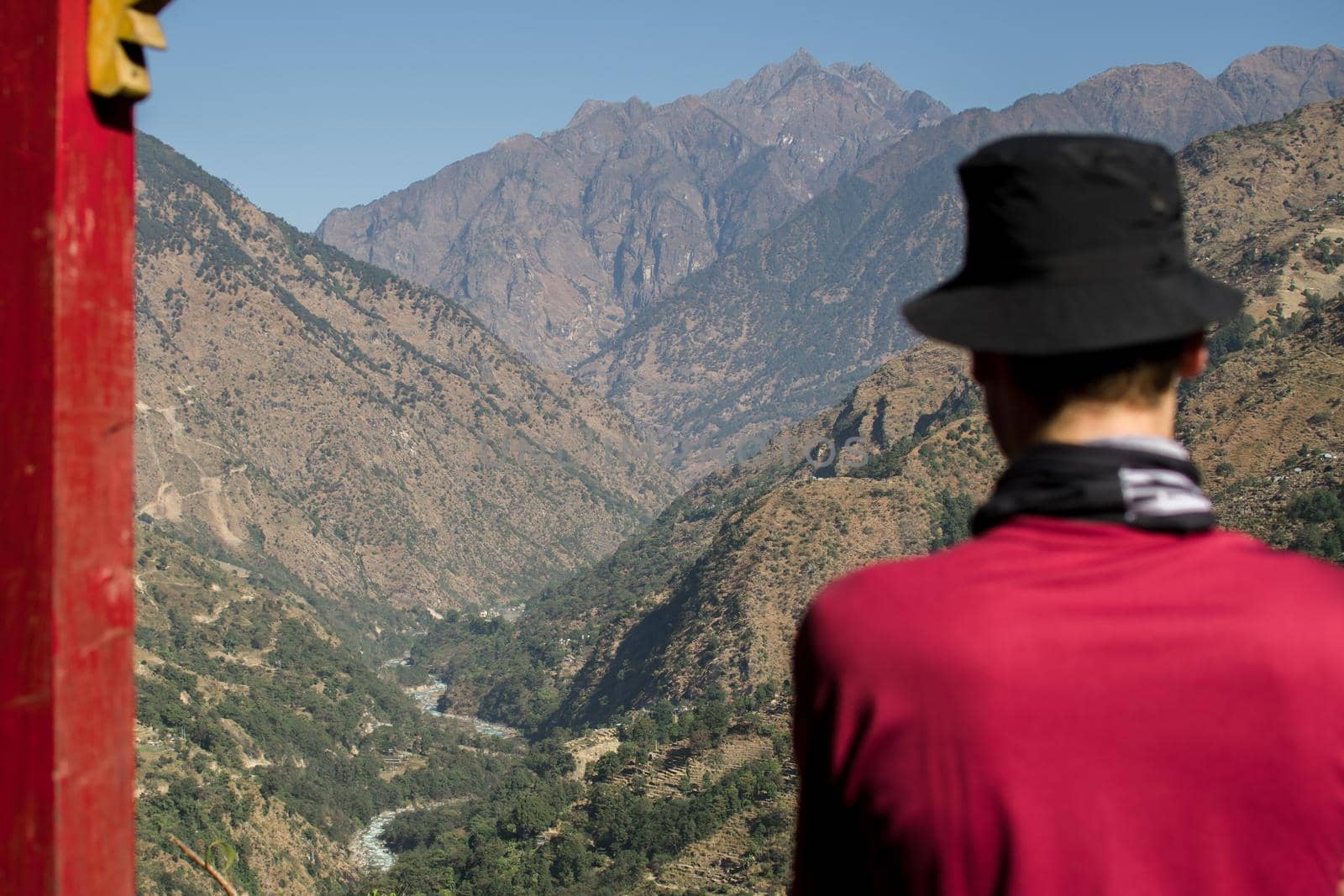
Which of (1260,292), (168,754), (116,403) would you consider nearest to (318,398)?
(168,754)

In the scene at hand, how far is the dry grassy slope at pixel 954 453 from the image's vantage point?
2212 inches

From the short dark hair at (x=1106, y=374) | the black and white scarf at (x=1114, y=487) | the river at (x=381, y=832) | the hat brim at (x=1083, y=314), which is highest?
the hat brim at (x=1083, y=314)

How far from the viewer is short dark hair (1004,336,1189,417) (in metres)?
2.33

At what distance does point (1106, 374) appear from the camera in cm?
234

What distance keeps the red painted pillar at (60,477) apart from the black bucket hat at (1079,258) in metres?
A: 1.58

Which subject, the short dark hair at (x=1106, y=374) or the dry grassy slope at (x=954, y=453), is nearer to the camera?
the short dark hair at (x=1106, y=374)

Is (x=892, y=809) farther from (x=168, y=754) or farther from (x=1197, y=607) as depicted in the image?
(x=168, y=754)

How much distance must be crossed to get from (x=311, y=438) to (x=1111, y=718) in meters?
159

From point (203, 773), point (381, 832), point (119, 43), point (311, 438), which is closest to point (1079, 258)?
point (119, 43)

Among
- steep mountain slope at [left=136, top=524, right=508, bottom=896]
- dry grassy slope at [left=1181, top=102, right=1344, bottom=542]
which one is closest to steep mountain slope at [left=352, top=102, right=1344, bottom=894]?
dry grassy slope at [left=1181, top=102, right=1344, bottom=542]

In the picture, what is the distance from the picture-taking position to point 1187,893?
2.13 m

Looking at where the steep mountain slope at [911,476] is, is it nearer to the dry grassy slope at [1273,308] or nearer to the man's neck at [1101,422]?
the dry grassy slope at [1273,308]

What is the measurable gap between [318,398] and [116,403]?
535ft

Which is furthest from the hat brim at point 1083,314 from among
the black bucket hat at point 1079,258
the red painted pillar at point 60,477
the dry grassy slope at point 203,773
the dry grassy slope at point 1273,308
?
the dry grassy slope at point 203,773
